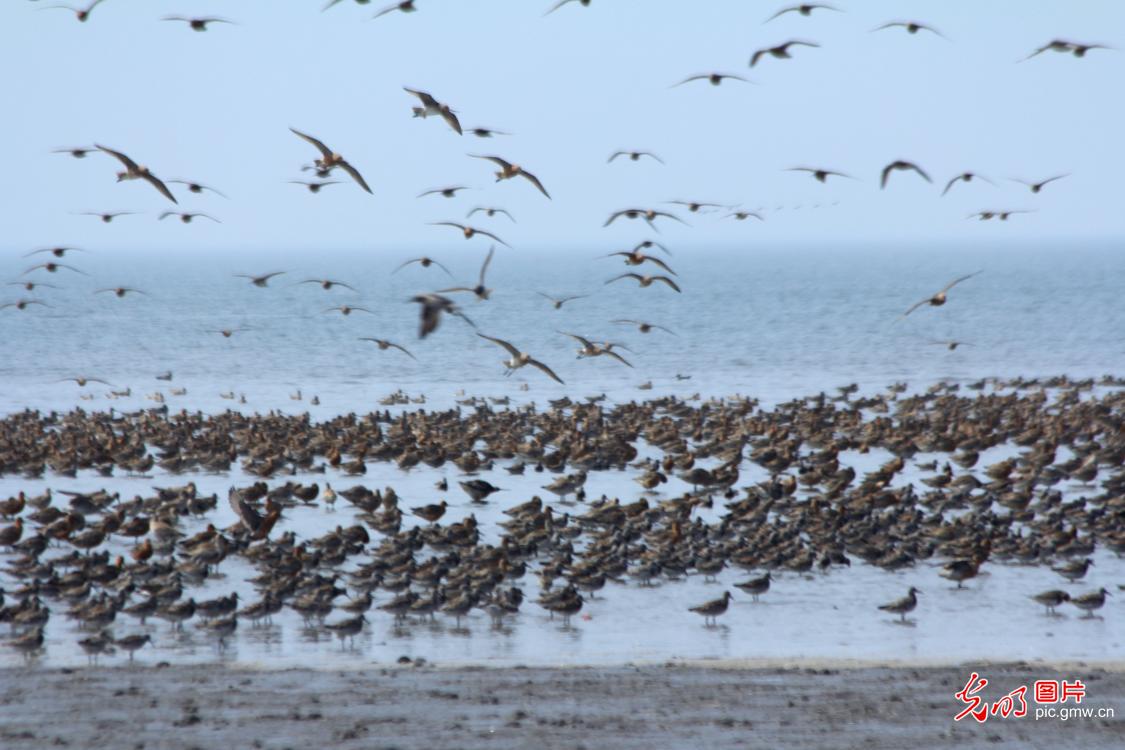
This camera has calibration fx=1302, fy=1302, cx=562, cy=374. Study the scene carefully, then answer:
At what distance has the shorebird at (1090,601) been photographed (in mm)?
16828

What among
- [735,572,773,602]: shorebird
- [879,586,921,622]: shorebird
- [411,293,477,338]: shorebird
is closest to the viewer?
[411,293,477,338]: shorebird

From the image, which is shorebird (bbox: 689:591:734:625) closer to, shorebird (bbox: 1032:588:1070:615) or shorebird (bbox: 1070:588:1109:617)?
shorebird (bbox: 1032:588:1070:615)

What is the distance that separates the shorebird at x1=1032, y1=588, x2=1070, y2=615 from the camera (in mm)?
16875

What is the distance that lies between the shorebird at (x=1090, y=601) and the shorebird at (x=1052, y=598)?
166 millimetres

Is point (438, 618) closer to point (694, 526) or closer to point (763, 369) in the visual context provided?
point (694, 526)

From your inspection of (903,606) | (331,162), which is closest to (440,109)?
(331,162)

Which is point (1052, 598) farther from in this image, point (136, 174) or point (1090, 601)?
point (136, 174)

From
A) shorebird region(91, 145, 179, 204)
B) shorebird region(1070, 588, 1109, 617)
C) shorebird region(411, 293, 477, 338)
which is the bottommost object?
shorebird region(1070, 588, 1109, 617)

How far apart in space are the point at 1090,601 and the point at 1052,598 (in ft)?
1.58

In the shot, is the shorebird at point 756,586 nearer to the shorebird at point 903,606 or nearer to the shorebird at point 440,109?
the shorebird at point 903,606

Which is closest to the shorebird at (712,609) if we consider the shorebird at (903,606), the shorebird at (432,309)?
the shorebird at (903,606)

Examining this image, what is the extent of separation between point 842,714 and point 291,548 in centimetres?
985

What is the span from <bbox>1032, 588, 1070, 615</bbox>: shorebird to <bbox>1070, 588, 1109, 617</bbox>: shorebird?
17 centimetres

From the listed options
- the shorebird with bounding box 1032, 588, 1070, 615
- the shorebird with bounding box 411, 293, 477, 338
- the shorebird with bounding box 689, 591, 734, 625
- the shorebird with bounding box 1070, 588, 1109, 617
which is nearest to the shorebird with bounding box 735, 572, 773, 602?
the shorebird with bounding box 689, 591, 734, 625
